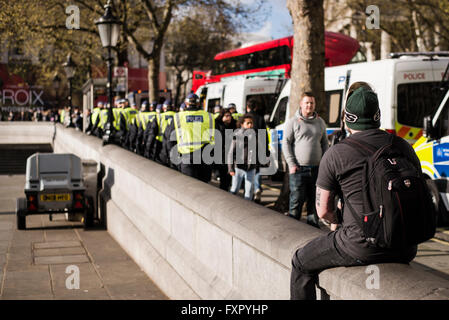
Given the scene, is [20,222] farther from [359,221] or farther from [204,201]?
[359,221]

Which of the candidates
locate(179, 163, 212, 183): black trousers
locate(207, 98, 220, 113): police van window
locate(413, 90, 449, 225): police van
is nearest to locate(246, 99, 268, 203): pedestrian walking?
locate(179, 163, 212, 183): black trousers

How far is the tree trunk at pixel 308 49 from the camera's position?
33.6ft

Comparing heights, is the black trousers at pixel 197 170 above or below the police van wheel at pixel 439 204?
above

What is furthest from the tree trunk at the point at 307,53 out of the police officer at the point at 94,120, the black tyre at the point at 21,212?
the police officer at the point at 94,120

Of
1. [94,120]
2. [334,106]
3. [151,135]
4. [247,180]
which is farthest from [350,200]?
[94,120]

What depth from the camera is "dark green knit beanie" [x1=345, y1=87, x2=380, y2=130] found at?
11.0 feet

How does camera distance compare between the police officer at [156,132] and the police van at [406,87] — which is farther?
the police officer at [156,132]

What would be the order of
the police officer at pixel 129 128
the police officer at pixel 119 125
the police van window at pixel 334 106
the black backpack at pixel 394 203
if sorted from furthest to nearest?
the police officer at pixel 119 125 < the police officer at pixel 129 128 < the police van window at pixel 334 106 < the black backpack at pixel 394 203

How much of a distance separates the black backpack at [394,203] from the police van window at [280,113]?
12.8 m

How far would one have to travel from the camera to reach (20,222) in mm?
11547

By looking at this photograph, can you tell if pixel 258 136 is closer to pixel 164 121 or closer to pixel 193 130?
pixel 193 130

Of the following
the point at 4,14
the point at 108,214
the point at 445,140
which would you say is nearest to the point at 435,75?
the point at 445,140

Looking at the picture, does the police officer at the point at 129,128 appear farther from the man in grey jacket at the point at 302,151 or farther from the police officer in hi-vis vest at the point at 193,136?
the man in grey jacket at the point at 302,151

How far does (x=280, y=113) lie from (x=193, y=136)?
20.9 ft
